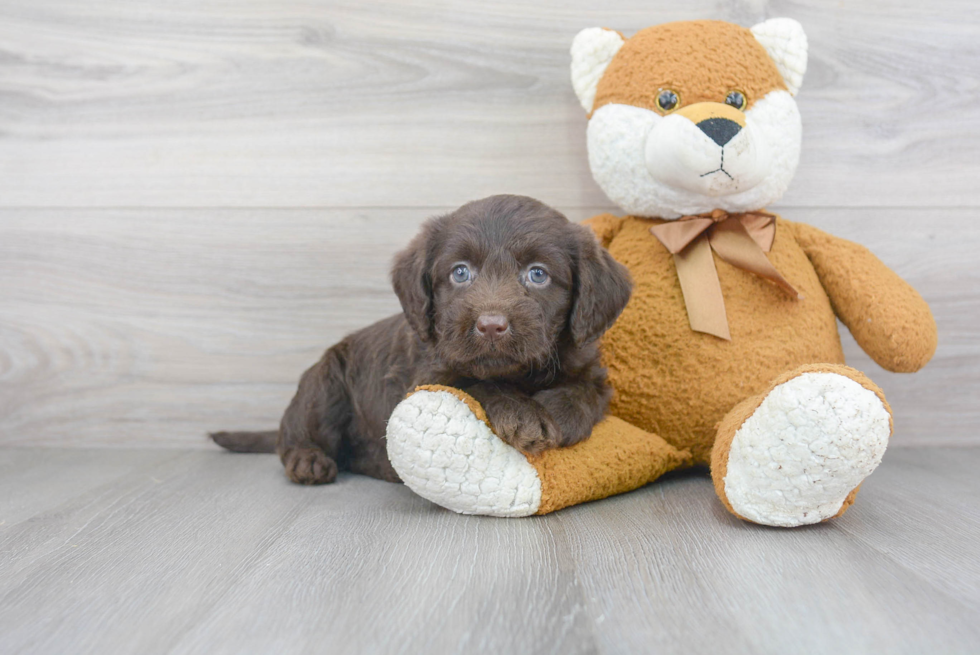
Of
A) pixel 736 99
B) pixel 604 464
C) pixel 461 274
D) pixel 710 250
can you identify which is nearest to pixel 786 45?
pixel 736 99

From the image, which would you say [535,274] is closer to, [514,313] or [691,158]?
[514,313]

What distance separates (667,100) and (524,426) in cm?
96

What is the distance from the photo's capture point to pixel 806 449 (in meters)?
1.36

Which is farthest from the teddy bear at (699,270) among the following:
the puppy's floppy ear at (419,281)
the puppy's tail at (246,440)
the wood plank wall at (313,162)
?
the puppy's tail at (246,440)

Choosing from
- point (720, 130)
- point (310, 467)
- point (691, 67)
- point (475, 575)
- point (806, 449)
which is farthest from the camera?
point (310, 467)

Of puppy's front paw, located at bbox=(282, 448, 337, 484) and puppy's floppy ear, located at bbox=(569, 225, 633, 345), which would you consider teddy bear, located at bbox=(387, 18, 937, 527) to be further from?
puppy's front paw, located at bbox=(282, 448, 337, 484)

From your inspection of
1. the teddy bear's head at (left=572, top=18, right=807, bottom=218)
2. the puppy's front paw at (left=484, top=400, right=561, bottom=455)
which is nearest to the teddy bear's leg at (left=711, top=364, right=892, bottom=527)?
the puppy's front paw at (left=484, top=400, right=561, bottom=455)

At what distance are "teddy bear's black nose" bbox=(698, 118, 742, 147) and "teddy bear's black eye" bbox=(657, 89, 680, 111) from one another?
0.49 ft

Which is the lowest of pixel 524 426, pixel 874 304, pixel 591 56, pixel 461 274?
pixel 524 426

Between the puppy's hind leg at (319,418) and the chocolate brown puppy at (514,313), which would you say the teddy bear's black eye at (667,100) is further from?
the puppy's hind leg at (319,418)

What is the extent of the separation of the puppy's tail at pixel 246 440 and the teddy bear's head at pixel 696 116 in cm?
140

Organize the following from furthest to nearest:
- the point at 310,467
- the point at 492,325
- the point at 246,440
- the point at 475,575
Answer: the point at 246,440
the point at 310,467
the point at 492,325
the point at 475,575

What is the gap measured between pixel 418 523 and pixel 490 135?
1406 millimetres

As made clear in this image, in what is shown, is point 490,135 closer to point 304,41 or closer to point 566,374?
point 304,41
